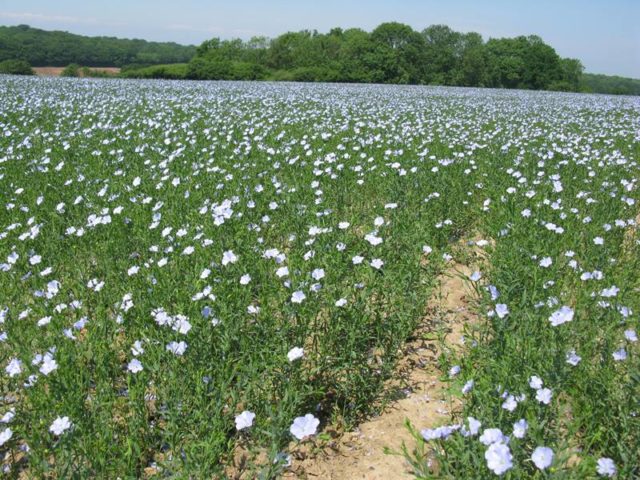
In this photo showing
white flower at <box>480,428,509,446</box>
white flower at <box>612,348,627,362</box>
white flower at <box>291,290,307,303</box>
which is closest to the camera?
white flower at <box>480,428,509,446</box>

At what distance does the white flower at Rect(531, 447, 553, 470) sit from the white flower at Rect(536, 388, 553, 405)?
297 mm

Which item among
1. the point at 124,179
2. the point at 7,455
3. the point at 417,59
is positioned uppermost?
the point at 417,59

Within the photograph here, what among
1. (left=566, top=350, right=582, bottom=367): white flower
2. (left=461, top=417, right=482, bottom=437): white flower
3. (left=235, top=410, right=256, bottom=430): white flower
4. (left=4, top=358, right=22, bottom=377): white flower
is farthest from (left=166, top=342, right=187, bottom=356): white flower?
(left=566, top=350, right=582, bottom=367): white flower

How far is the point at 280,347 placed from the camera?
8.92 ft

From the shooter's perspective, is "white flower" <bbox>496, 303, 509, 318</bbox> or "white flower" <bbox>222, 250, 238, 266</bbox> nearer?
"white flower" <bbox>496, 303, 509, 318</bbox>

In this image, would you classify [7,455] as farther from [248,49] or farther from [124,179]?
[248,49]

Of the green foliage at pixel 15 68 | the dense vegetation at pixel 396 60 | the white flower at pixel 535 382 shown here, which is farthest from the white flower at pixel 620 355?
the green foliage at pixel 15 68

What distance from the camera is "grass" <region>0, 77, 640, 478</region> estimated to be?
7.30ft

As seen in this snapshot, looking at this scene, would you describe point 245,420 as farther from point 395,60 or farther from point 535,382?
point 395,60

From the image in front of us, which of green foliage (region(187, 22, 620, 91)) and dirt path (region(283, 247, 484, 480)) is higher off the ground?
green foliage (region(187, 22, 620, 91))

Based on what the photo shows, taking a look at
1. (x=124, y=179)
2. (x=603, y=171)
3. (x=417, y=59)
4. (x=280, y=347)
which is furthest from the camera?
(x=417, y=59)

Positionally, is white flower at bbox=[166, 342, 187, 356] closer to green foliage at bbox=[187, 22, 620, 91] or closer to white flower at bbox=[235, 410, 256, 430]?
white flower at bbox=[235, 410, 256, 430]

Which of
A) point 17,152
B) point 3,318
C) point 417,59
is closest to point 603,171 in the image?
point 3,318

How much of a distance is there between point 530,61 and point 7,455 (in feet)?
214
